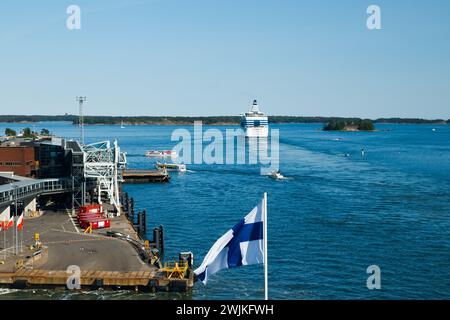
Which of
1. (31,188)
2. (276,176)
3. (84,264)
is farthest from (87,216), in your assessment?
(276,176)

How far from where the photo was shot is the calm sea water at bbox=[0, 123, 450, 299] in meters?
32.3

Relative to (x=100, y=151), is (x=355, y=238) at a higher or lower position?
lower

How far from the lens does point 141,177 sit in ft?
292

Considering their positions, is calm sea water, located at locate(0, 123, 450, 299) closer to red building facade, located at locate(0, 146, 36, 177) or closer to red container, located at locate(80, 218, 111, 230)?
red container, located at locate(80, 218, 111, 230)

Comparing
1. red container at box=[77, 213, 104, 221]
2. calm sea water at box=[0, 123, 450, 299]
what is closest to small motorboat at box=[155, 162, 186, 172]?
calm sea water at box=[0, 123, 450, 299]

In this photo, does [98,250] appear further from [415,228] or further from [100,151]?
[415,228]

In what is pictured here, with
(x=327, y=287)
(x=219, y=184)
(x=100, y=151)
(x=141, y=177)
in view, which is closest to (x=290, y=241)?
(x=327, y=287)

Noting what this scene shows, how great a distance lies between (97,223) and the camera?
41.4m

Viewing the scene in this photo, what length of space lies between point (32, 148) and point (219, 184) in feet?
104

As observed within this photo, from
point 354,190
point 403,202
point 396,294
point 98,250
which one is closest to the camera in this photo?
point 396,294

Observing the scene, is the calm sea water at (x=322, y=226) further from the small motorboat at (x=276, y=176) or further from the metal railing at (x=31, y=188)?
the metal railing at (x=31, y=188)

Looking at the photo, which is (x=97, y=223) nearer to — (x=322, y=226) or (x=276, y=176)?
(x=322, y=226)

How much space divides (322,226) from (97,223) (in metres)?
19.3

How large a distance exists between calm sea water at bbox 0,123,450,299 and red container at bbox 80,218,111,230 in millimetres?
4949
